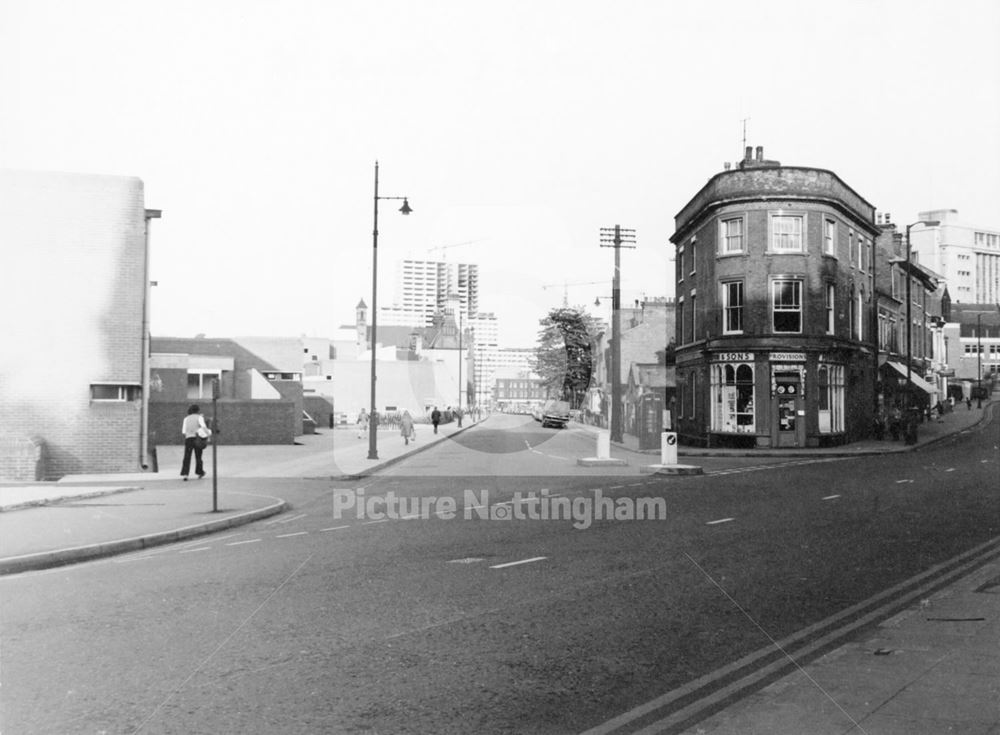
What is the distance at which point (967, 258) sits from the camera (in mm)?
177500

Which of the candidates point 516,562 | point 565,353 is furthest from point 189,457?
point 565,353

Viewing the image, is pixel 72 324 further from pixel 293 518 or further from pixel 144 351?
pixel 293 518

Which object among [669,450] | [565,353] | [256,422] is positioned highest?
[565,353]

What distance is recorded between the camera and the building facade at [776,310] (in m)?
41.2

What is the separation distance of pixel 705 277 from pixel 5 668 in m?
40.9

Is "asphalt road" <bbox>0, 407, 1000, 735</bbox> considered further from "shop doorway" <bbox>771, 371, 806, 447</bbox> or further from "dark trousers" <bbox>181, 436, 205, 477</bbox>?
"shop doorway" <bbox>771, 371, 806, 447</bbox>

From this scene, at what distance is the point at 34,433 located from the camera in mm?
24016

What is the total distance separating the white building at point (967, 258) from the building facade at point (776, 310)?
137 meters

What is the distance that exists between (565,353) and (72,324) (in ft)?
209

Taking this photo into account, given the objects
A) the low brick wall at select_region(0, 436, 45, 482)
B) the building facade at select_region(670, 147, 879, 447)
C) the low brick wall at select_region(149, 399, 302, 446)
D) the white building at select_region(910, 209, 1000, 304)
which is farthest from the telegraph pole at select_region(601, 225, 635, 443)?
the white building at select_region(910, 209, 1000, 304)

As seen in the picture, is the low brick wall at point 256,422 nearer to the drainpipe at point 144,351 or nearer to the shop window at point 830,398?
the drainpipe at point 144,351

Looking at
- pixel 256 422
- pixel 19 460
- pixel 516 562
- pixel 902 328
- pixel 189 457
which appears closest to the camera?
pixel 516 562

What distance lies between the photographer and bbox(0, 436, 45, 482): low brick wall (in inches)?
905

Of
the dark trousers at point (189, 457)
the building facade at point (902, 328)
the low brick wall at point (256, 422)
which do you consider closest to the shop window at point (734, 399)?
the building facade at point (902, 328)
